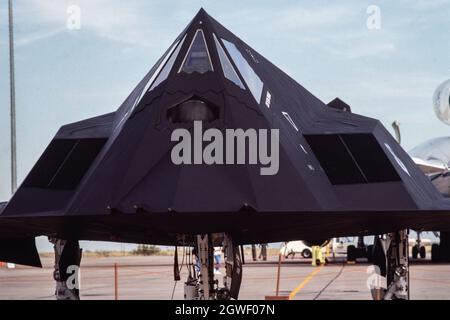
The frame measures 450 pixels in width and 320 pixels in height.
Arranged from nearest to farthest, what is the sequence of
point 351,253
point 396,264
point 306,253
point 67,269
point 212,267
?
point 212,267 → point 67,269 → point 396,264 → point 351,253 → point 306,253

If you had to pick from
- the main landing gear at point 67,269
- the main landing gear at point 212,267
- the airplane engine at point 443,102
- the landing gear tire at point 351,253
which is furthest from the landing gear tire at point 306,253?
the main landing gear at point 212,267

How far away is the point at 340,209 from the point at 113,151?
215cm

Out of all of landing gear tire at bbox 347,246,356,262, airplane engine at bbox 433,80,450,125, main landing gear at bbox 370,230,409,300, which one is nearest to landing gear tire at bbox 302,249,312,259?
landing gear tire at bbox 347,246,356,262

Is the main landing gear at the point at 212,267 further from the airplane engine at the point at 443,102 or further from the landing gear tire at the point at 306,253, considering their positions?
the landing gear tire at the point at 306,253

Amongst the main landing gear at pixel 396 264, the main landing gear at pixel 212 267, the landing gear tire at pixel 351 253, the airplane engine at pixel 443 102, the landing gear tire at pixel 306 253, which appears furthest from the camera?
the landing gear tire at pixel 306 253

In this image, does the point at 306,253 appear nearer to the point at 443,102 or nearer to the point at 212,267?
the point at 443,102

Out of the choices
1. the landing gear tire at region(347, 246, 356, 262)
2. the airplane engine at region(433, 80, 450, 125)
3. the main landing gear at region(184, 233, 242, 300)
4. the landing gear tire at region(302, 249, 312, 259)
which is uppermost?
the airplane engine at region(433, 80, 450, 125)

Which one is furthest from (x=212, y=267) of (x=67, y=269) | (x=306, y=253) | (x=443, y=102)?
(x=306, y=253)

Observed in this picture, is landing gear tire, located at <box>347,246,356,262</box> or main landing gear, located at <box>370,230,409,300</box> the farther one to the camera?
landing gear tire, located at <box>347,246,356,262</box>

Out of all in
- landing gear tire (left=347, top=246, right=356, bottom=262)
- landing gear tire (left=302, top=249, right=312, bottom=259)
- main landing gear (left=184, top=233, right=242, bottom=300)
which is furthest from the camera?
landing gear tire (left=302, top=249, right=312, bottom=259)

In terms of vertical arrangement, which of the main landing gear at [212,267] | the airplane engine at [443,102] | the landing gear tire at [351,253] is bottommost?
the main landing gear at [212,267]

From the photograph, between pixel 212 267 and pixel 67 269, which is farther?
pixel 67 269

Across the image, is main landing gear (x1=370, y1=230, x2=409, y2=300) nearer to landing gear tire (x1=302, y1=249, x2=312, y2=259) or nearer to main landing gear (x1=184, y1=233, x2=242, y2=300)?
main landing gear (x1=184, y1=233, x2=242, y2=300)
